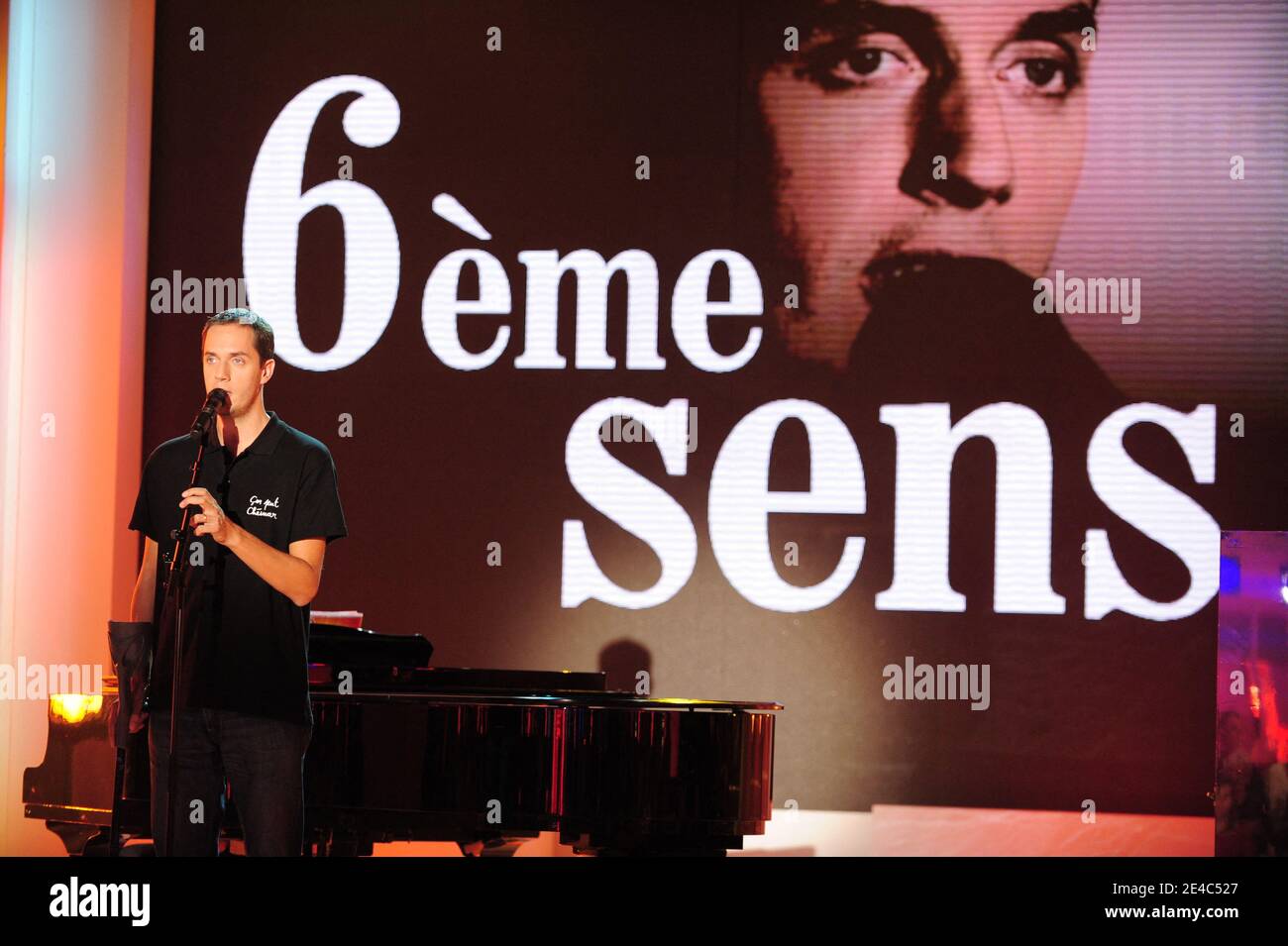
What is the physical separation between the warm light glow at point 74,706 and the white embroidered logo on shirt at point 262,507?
224 centimetres

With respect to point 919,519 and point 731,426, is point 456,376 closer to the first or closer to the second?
point 731,426

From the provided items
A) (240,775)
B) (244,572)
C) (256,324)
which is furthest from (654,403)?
(240,775)

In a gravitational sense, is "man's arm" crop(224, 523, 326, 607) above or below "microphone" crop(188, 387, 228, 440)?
below

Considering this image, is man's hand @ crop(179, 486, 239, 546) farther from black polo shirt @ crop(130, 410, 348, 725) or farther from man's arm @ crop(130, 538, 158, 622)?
man's arm @ crop(130, 538, 158, 622)

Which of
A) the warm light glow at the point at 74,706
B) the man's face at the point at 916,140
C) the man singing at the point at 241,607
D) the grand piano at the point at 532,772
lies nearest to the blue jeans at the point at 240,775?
the man singing at the point at 241,607

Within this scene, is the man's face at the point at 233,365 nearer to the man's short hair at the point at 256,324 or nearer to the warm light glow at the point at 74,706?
the man's short hair at the point at 256,324

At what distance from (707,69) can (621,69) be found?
17.1 inches

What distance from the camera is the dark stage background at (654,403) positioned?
6.93 metres

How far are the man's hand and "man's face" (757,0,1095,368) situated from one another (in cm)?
459

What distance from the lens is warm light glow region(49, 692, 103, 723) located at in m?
5.03

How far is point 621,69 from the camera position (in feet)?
23.8

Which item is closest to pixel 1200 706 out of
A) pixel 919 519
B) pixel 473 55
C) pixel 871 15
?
pixel 919 519

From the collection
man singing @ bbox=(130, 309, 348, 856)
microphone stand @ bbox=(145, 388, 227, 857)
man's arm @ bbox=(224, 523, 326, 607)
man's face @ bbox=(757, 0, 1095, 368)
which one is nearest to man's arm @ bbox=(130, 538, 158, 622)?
man singing @ bbox=(130, 309, 348, 856)

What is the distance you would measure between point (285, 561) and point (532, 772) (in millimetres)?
1868
